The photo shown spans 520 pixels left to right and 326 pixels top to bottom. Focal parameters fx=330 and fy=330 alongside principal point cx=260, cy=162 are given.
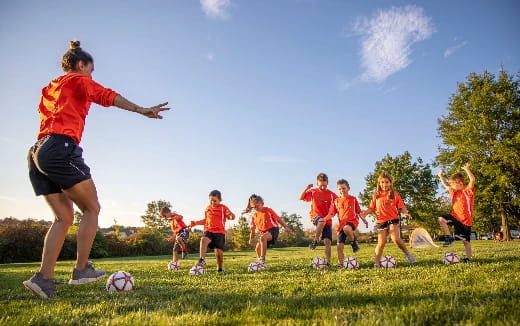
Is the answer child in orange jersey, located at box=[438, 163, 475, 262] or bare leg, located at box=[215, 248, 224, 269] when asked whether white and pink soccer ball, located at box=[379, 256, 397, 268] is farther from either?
bare leg, located at box=[215, 248, 224, 269]

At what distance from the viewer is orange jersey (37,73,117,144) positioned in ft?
12.4

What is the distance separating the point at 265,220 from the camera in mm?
9945

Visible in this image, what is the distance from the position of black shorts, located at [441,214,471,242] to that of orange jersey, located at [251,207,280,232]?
4737 millimetres

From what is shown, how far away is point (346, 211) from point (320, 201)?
85 centimetres

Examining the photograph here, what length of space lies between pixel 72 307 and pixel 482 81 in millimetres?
38084

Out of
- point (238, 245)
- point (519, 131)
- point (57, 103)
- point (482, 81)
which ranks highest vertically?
point (482, 81)

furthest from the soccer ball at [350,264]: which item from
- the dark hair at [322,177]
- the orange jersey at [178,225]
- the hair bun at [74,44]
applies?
the orange jersey at [178,225]

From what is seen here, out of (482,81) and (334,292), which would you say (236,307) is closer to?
(334,292)

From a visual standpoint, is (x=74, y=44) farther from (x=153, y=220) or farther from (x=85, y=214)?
(x=153, y=220)

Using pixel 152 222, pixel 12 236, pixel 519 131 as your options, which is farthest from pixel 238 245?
pixel 519 131

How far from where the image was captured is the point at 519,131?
28.9 meters

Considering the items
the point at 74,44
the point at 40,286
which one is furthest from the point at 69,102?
the point at 40,286

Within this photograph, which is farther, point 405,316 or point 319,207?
point 319,207

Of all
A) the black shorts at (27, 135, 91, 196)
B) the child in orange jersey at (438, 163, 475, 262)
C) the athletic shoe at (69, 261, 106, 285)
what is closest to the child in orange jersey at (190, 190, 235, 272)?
the athletic shoe at (69, 261, 106, 285)
